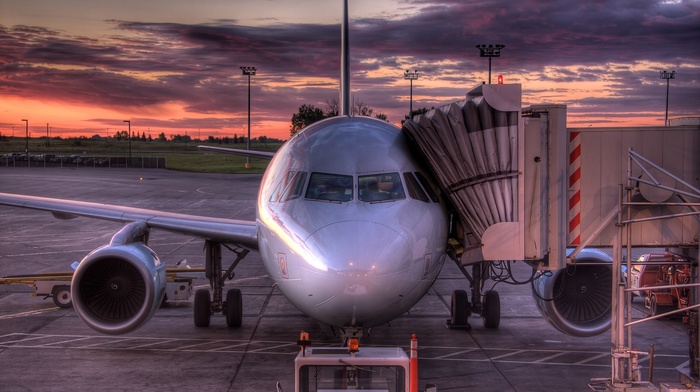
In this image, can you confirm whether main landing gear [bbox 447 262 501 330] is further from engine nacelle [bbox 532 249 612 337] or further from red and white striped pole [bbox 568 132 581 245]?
red and white striped pole [bbox 568 132 581 245]

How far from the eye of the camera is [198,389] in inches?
551

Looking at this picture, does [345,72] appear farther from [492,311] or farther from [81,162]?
[81,162]

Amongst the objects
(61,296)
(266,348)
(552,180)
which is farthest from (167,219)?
(552,180)

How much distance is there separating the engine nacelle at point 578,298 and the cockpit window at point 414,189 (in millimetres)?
4102

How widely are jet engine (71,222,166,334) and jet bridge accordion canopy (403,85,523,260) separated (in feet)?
19.7

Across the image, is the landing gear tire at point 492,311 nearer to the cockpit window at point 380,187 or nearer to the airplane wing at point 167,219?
the airplane wing at point 167,219

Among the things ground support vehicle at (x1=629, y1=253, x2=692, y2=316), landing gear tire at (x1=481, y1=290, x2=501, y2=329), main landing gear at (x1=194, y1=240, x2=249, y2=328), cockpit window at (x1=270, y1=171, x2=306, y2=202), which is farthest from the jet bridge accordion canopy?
ground support vehicle at (x1=629, y1=253, x2=692, y2=316)

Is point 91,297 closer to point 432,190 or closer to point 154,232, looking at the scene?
point 432,190

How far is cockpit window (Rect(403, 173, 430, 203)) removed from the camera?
1332 cm

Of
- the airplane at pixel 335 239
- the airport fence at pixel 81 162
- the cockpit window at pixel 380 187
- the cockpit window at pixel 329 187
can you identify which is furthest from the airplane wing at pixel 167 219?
the airport fence at pixel 81 162

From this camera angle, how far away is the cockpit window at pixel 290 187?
13445 mm

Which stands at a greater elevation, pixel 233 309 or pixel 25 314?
pixel 233 309

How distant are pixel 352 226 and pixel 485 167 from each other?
2.49m

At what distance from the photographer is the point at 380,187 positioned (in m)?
13.1
